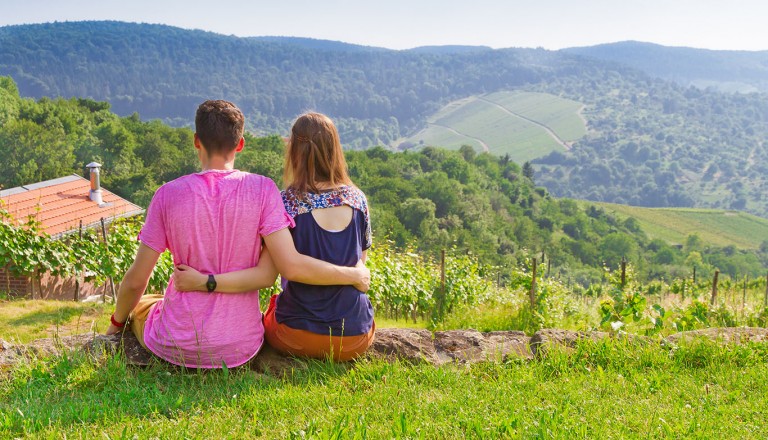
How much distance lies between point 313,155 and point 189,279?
29.4 inches

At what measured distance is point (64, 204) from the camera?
20.1 metres

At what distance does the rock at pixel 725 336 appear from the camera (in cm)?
346

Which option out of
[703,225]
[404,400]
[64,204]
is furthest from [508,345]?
[703,225]

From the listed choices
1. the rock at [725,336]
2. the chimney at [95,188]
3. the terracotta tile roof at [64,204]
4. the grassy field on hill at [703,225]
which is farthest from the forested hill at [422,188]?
the rock at [725,336]

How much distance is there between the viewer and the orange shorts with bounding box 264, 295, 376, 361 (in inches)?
114

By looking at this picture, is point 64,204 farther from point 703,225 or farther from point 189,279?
point 703,225

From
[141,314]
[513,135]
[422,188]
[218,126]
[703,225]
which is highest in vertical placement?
[218,126]

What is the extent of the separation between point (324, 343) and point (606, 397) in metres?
1.21

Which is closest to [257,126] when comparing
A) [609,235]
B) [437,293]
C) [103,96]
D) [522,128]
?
[103,96]

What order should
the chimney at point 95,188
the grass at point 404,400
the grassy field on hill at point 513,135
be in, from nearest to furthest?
1. the grass at point 404,400
2. the chimney at point 95,188
3. the grassy field on hill at point 513,135

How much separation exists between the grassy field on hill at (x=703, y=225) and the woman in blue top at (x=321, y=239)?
9706 centimetres

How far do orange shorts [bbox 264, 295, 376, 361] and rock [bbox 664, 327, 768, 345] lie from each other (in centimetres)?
162

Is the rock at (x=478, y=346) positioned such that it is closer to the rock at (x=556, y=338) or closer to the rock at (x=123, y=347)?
the rock at (x=556, y=338)

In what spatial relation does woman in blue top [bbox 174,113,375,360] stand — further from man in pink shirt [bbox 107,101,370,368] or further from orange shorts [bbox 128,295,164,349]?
orange shorts [bbox 128,295,164,349]
